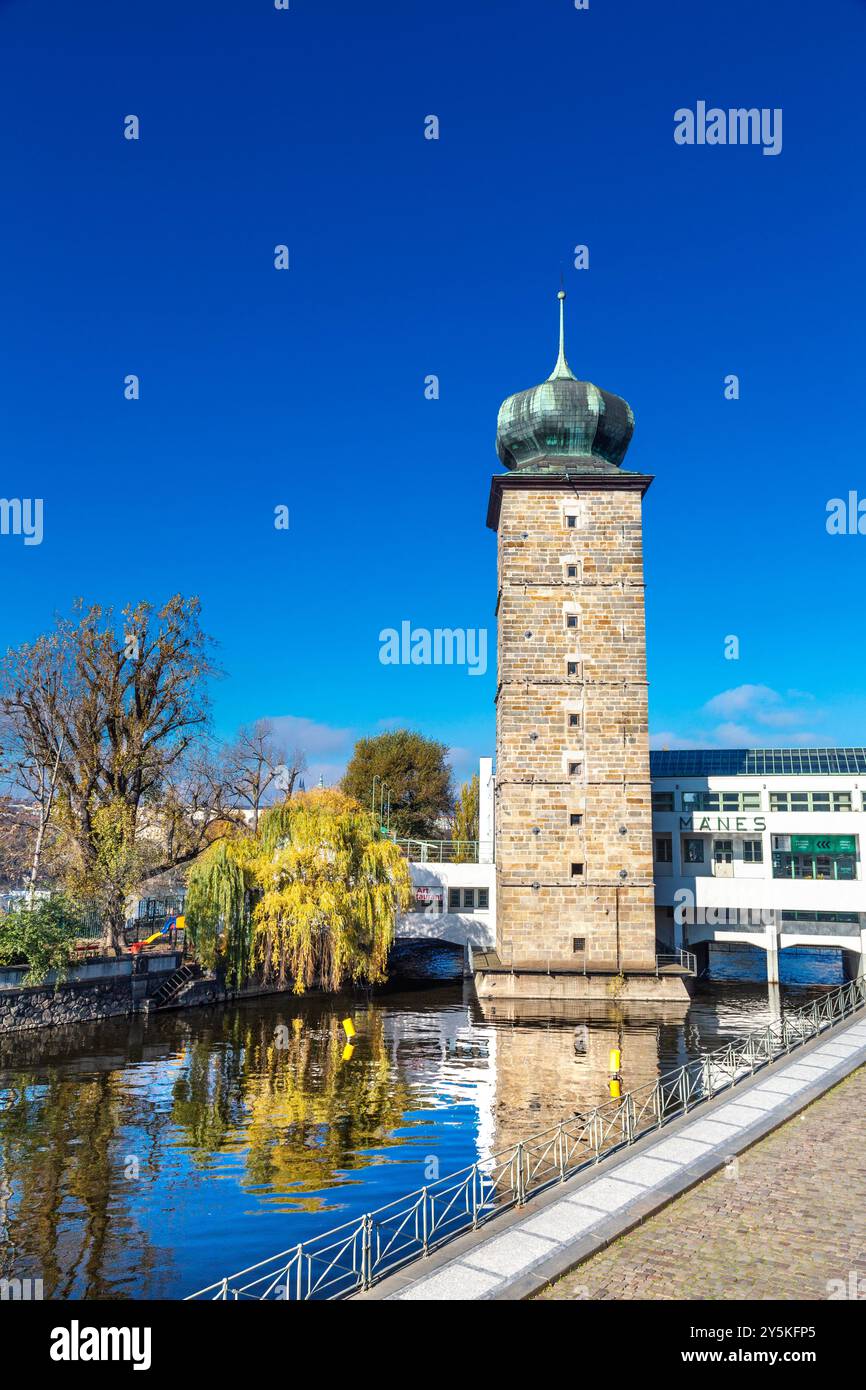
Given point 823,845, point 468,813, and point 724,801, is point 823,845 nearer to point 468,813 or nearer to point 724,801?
point 724,801

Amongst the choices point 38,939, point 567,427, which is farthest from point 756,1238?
point 567,427

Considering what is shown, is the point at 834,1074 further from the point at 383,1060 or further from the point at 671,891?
the point at 671,891

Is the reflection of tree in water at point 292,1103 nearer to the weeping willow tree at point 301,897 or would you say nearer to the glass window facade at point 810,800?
the weeping willow tree at point 301,897

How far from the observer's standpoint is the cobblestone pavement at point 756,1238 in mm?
10938

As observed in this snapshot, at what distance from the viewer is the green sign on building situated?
44.0 m

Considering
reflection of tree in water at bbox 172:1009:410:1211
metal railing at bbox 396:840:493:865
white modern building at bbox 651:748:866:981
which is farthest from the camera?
metal railing at bbox 396:840:493:865

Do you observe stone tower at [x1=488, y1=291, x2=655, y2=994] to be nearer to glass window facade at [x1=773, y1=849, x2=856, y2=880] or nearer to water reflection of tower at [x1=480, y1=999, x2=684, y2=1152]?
water reflection of tower at [x1=480, y1=999, x2=684, y2=1152]

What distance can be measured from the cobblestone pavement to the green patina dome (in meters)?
33.7

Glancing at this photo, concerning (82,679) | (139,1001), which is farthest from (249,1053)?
(82,679)

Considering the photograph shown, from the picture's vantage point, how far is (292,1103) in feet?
76.5

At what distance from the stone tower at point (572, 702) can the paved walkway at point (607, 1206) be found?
19.4 meters

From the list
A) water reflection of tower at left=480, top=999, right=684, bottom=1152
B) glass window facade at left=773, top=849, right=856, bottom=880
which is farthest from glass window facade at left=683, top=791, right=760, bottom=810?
water reflection of tower at left=480, top=999, right=684, bottom=1152

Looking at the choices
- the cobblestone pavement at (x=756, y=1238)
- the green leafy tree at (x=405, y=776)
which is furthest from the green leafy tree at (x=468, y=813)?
→ the cobblestone pavement at (x=756, y=1238)
